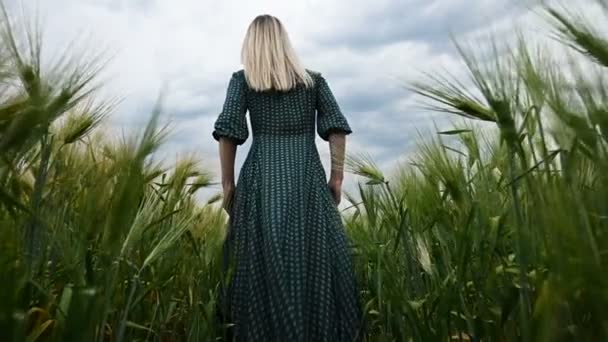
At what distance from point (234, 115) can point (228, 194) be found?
260 millimetres

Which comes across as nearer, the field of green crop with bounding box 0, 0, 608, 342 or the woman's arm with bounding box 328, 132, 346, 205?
the field of green crop with bounding box 0, 0, 608, 342

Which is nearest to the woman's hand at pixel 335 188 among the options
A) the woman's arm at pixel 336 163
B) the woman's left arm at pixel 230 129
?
the woman's arm at pixel 336 163

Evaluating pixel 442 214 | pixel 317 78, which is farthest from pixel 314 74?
pixel 442 214

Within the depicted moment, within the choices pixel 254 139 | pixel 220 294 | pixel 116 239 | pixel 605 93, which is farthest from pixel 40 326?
pixel 254 139

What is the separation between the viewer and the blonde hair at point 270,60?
2504 millimetres

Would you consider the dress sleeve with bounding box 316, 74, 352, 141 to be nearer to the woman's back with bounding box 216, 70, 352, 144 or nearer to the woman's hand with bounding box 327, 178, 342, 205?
the woman's back with bounding box 216, 70, 352, 144

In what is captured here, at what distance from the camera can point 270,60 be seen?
8.24 feet

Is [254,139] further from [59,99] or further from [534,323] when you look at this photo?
[534,323]

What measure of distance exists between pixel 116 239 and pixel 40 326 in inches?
16.6

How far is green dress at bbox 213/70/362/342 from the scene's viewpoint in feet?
7.74

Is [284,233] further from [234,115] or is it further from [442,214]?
[442,214]

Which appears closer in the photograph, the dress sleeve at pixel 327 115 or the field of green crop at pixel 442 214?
the field of green crop at pixel 442 214

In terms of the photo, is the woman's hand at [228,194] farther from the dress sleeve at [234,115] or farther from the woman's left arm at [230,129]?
the dress sleeve at [234,115]

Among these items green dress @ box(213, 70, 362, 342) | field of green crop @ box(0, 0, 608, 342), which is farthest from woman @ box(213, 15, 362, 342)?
field of green crop @ box(0, 0, 608, 342)
